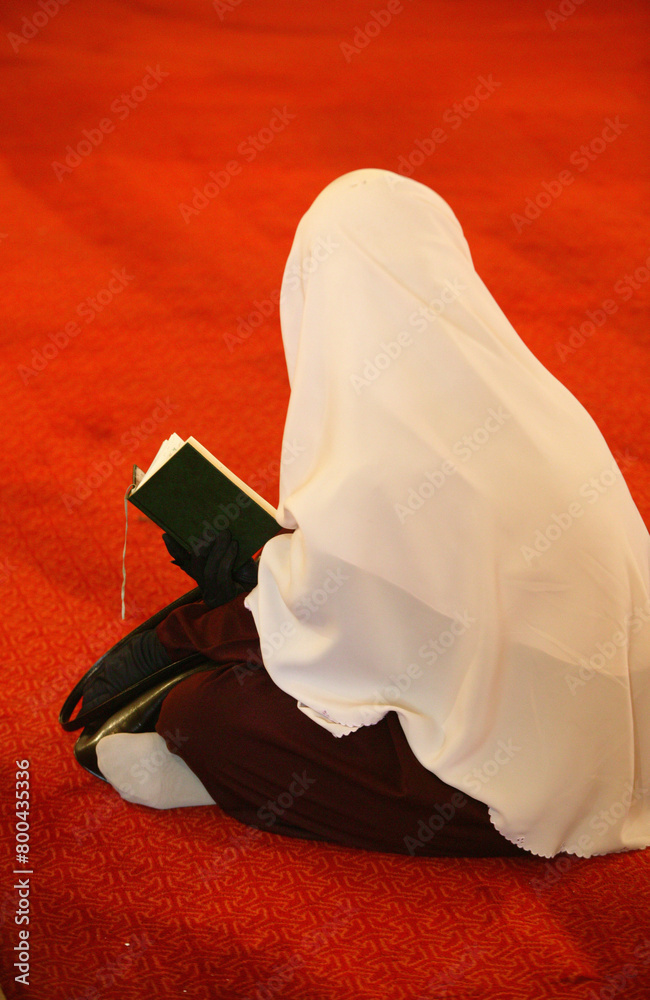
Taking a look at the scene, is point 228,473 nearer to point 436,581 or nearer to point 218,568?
point 218,568

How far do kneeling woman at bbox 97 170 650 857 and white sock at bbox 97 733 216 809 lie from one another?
157mm

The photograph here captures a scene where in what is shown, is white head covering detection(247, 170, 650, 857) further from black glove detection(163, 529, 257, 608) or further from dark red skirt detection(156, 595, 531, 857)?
black glove detection(163, 529, 257, 608)

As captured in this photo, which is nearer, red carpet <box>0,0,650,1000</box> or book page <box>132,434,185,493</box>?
red carpet <box>0,0,650,1000</box>

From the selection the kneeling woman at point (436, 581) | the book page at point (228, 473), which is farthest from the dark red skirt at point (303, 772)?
the book page at point (228, 473)

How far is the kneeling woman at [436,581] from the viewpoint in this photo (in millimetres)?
1474

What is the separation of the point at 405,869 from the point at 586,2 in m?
6.67

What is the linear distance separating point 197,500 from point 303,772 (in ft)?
1.81

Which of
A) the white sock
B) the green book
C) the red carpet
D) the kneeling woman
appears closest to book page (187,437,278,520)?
the green book

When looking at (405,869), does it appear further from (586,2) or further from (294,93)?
(586,2)

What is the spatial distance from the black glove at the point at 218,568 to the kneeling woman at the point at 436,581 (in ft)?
0.62

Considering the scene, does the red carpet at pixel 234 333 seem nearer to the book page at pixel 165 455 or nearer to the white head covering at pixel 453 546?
the white head covering at pixel 453 546

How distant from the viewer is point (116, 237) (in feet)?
13.2

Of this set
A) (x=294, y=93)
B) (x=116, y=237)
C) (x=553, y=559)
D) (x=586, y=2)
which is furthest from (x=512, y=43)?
(x=553, y=559)

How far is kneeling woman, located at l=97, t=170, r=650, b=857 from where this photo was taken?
1.47 meters
